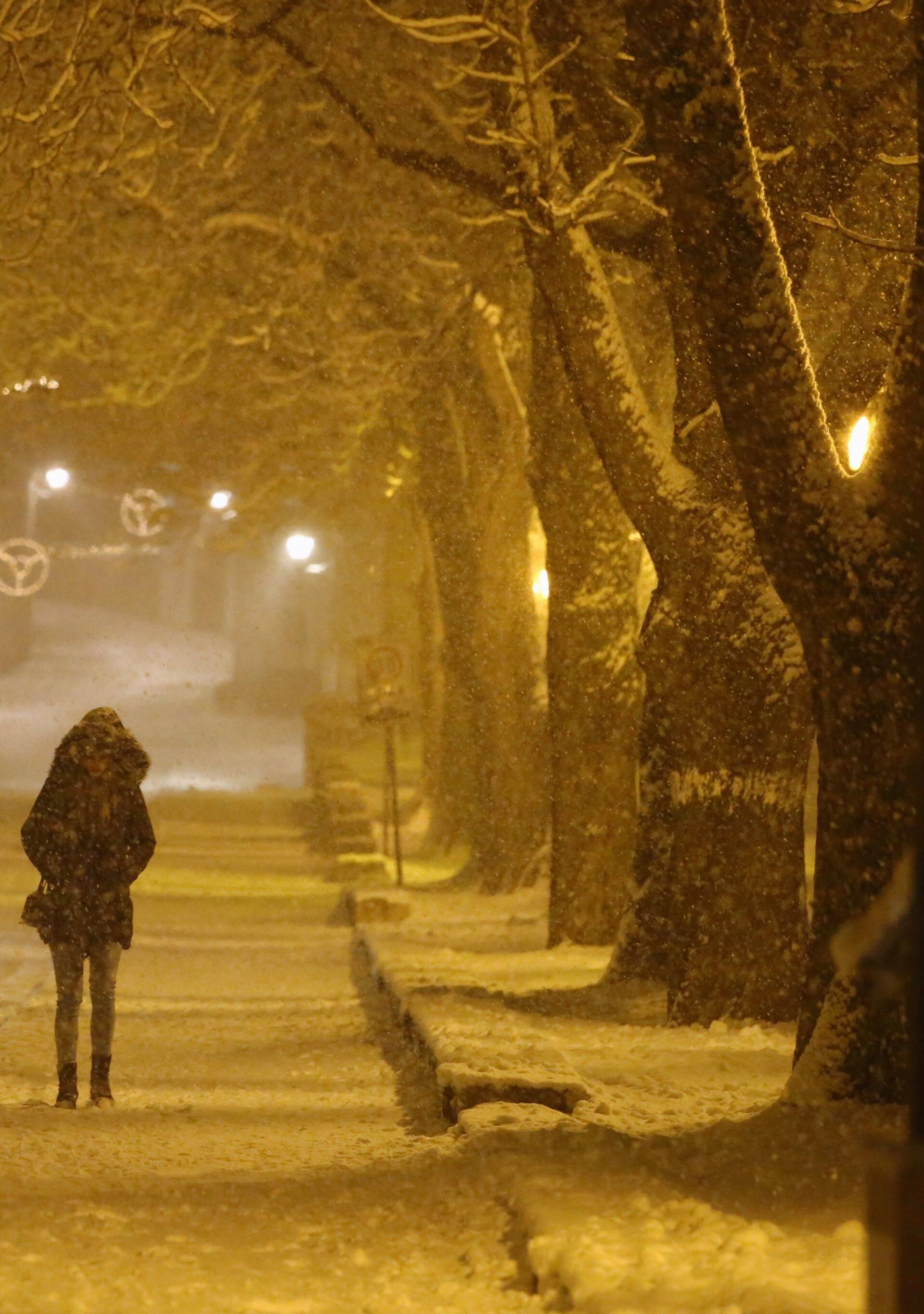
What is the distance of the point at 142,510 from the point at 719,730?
22.1 m

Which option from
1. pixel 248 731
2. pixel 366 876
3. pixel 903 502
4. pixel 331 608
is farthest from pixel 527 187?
pixel 331 608

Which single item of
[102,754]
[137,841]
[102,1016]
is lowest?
[102,1016]

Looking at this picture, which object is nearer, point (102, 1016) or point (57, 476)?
point (102, 1016)

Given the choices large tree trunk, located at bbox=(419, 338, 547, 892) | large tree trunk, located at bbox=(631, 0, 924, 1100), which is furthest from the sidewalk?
large tree trunk, located at bbox=(419, 338, 547, 892)

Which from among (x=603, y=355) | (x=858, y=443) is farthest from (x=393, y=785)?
(x=858, y=443)

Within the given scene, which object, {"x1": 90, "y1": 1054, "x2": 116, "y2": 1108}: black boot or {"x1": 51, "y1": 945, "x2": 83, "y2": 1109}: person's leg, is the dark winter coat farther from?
{"x1": 90, "y1": 1054, "x2": 116, "y2": 1108}: black boot

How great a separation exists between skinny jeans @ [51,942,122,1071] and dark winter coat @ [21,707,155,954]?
0.06 meters

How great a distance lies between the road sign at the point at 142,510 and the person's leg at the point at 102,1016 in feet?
71.9

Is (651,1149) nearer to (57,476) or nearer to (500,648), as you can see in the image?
(500,648)

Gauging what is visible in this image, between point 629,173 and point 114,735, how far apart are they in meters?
6.42

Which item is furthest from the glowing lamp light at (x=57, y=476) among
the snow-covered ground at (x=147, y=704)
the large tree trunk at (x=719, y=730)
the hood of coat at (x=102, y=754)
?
the hood of coat at (x=102, y=754)

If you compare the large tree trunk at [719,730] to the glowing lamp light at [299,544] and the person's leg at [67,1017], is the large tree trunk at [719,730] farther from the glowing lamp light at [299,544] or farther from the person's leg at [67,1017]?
the glowing lamp light at [299,544]

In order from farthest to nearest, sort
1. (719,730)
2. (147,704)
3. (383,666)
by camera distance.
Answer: (147,704), (383,666), (719,730)

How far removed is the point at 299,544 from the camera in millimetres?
44844
